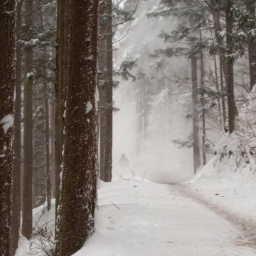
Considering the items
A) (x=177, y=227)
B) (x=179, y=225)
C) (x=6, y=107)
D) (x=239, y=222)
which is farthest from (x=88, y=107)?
(x=239, y=222)

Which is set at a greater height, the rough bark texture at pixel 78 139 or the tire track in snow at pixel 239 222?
the rough bark texture at pixel 78 139

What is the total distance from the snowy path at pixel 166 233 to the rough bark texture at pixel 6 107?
103cm

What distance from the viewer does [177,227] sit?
6008mm

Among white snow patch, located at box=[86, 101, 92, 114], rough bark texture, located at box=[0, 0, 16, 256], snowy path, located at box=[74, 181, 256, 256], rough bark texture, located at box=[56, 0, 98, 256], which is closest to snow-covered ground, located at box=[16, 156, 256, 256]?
snowy path, located at box=[74, 181, 256, 256]

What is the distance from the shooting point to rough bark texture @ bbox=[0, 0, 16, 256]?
413 cm

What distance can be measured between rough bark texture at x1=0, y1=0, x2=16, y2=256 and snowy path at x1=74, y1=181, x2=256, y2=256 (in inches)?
40.7

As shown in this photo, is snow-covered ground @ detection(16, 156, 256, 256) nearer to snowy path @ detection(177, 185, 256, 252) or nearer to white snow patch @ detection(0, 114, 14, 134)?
snowy path @ detection(177, 185, 256, 252)

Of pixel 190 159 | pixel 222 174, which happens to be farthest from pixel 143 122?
pixel 222 174

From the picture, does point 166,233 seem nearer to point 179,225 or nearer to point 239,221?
point 179,225

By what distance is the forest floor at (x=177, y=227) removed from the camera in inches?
179

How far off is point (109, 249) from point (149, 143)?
41.5 m

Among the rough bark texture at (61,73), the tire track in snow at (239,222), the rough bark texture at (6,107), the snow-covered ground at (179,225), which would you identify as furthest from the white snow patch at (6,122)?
the tire track in snow at (239,222)

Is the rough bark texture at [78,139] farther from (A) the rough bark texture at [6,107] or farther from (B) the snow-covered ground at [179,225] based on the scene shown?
(A) the rough bark texture at [6,107]

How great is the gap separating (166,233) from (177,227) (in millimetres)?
477
